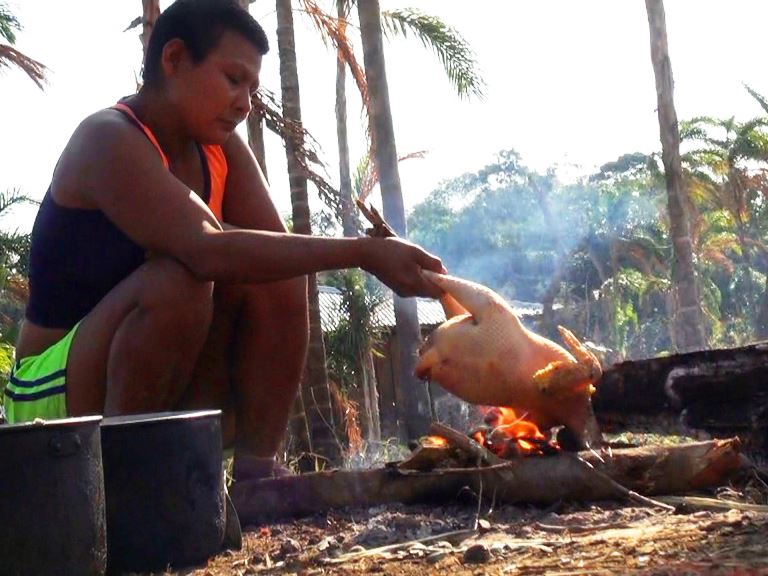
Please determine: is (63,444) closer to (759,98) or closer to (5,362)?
(5,362)

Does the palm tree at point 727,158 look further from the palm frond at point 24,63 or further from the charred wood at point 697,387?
the charred wood at point 697,387

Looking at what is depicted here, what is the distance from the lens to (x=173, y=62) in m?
3.21

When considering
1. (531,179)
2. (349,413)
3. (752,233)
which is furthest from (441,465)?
(531,179)

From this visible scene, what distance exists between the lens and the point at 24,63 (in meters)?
15.0

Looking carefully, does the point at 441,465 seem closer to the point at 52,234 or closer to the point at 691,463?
the point at 691,463

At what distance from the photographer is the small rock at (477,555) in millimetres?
2211

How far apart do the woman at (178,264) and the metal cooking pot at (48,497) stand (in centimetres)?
66

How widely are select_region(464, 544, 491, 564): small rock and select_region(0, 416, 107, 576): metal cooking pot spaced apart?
0.71 m

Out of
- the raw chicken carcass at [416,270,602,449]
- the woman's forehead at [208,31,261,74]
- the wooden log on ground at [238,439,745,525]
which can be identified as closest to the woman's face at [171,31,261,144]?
the woman's forehead at [208,31,261,74]

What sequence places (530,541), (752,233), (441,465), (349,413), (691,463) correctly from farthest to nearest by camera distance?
(752,233)
(349,413)
(441,465)
(691,463)
(530,541)

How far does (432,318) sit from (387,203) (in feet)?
48.9

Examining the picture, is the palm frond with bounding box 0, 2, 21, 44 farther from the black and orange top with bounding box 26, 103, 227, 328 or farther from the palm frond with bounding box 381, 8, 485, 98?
the black and orange top with bounding box 26, 103, 227, 328

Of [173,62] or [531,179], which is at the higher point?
[531,179]

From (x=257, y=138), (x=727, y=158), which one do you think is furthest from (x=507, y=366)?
(x=727, y=158)
